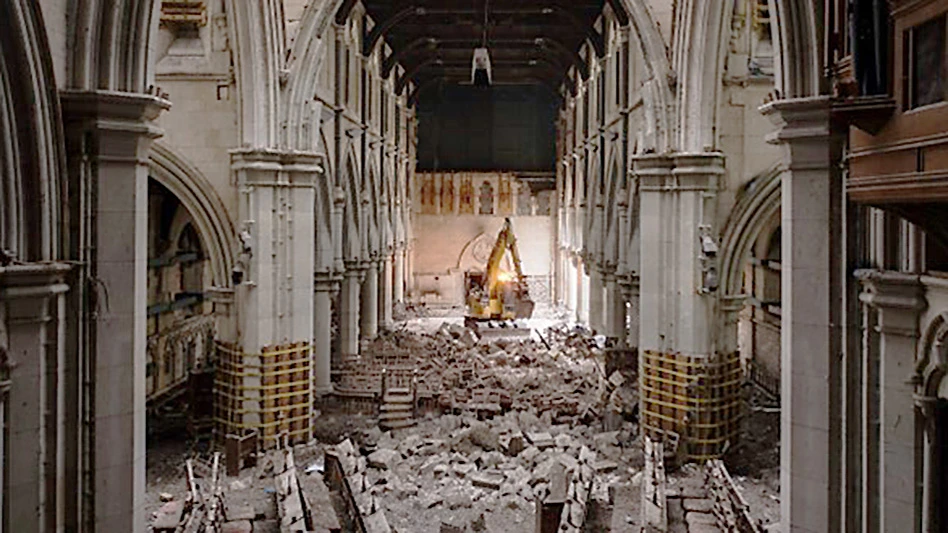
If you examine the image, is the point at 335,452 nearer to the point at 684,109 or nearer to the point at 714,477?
the point at 714,477

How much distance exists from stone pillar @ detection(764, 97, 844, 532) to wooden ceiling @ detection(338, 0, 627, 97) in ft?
48.7

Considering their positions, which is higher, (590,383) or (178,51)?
(178,51)

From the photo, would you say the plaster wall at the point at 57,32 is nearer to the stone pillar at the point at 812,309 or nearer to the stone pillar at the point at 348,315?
the stone pillar at the point at 812,309

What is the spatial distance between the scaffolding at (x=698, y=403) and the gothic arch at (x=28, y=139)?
11.5 metres

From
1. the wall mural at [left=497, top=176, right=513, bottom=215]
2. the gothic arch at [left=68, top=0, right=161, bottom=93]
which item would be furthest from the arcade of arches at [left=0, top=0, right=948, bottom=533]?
the wall mural at [left=497, top=176, right=513, bottom=215]

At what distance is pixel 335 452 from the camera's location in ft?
48.5

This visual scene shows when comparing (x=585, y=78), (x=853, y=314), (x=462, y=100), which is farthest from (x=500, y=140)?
(x=853, y=314)

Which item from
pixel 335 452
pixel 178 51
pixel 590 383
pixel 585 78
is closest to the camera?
pixel 335 452

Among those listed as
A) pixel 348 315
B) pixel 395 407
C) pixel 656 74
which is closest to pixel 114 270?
pixel 656 74

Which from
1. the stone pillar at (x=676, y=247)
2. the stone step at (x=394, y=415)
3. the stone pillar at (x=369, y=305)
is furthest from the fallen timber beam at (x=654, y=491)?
the stone pillar at (x=369, y=305)

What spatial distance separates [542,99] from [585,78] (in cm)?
1561

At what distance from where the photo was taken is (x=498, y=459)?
53.1ft

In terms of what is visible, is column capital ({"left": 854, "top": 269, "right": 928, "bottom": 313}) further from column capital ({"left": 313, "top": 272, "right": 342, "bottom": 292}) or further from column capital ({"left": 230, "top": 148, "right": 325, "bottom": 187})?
column capital ({"left": 313, "top": 272, "right": 342, "bottom": 292})

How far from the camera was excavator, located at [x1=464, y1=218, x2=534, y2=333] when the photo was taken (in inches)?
1361
